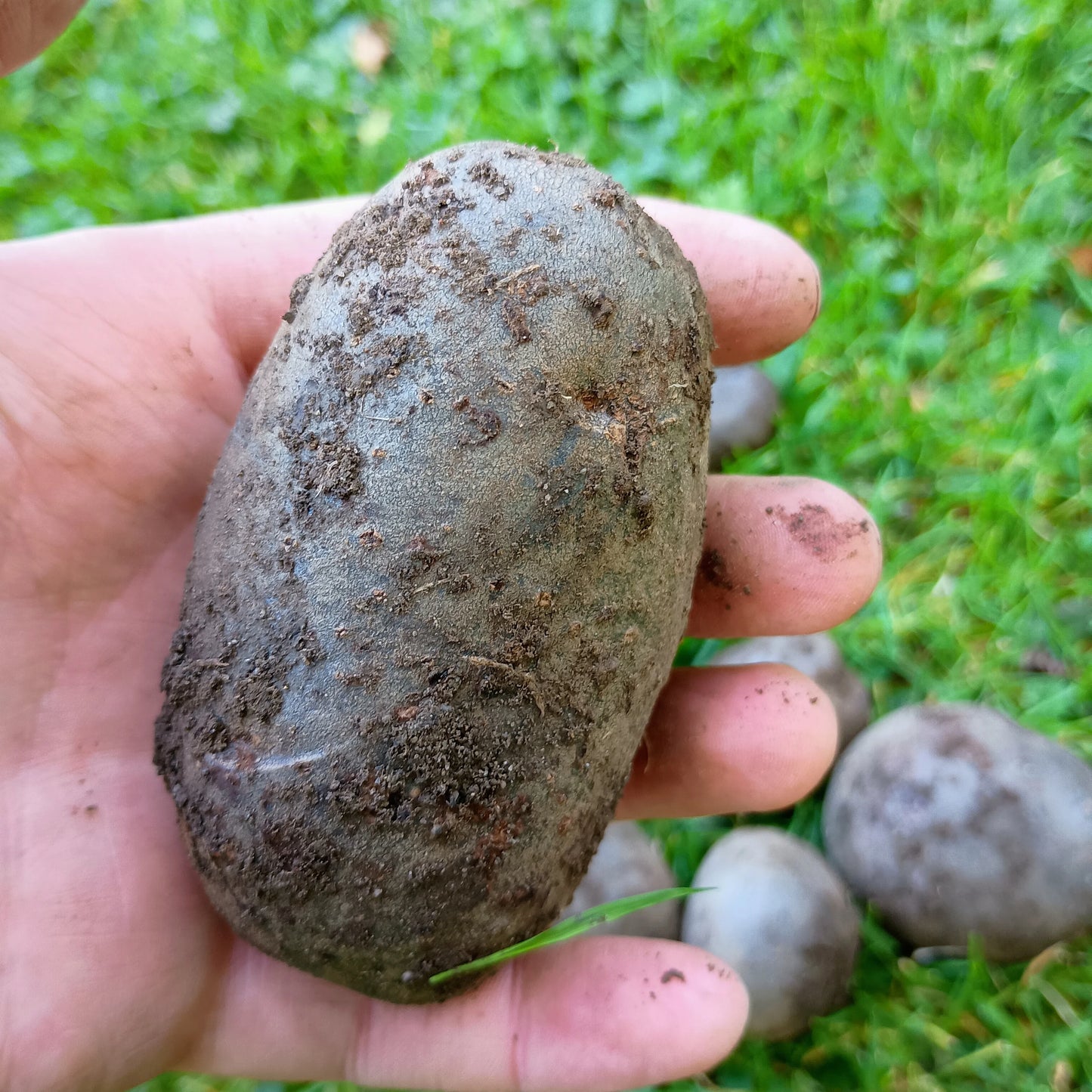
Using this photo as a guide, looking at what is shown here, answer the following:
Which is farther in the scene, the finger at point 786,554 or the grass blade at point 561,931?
the finger at point 786,554

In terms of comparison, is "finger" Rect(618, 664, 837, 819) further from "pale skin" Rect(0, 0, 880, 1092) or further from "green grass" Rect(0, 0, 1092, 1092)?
"green grass" Rect(0, 0, 1092, 1092)

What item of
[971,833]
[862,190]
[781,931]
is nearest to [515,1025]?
[781,931]

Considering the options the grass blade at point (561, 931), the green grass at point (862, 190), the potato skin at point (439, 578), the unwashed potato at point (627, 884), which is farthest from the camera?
the green grass at point (862, 190)

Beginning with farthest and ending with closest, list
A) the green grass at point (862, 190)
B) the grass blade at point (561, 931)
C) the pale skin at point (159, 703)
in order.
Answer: the green grass at point (862, 190), the pale skin at point (159, 703), the grass blade at point (561, 931)

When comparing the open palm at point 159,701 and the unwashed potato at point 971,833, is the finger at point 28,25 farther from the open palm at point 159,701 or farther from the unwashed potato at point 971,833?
the unwashed potato at point 971,833

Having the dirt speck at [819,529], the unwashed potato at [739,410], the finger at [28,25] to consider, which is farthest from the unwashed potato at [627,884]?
the finger at [28,25]

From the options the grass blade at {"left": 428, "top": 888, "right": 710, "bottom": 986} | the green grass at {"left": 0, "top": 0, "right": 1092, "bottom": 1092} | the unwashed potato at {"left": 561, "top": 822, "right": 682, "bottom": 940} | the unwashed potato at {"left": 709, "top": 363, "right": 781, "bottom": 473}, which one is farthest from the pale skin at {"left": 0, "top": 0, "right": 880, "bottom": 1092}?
the green grass at {"left": 0, "top": 0, "right": 1092, "bottom": 1092}
